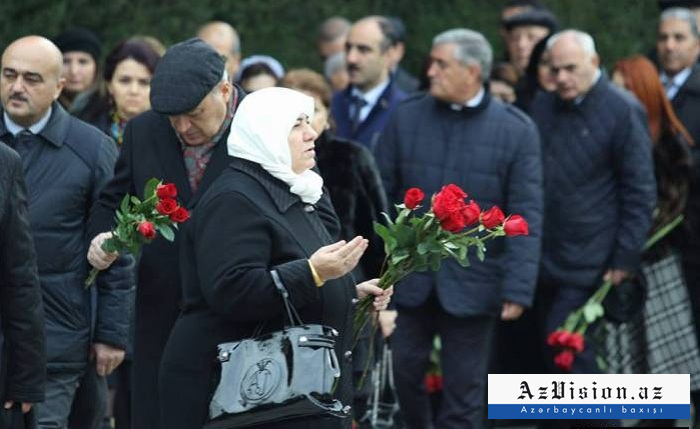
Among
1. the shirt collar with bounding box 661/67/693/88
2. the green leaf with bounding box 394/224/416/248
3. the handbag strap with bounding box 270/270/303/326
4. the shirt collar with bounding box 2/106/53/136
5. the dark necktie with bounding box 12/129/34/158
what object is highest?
the shirt collar with bounding box 661/67/693/88

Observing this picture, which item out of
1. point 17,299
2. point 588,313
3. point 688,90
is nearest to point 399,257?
point 17,299

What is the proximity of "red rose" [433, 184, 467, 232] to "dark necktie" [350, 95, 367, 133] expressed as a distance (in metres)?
5.15

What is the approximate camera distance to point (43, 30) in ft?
41.4

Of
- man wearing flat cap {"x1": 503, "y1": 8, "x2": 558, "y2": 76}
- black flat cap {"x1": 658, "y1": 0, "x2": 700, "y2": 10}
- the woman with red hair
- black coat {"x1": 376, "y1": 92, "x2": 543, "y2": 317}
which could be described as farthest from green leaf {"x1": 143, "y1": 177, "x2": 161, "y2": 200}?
black flat cap {"x1": 658, "y1": 0, "x2": 700, "y2": 10}

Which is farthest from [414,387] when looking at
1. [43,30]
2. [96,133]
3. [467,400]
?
[43,30]

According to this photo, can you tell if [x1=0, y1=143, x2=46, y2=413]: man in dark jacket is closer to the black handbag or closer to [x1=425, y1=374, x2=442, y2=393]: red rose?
the black handbag

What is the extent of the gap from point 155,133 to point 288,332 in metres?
1.51

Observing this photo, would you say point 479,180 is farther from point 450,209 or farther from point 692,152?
point 450,209

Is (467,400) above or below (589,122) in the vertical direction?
below

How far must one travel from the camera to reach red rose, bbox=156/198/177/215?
7.28 m

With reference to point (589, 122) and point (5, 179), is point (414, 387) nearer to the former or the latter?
point (589, 122)

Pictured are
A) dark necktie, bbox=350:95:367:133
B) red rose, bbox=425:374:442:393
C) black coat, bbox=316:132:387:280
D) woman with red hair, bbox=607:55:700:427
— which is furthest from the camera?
dark necktie, bbox=350:95:367:133

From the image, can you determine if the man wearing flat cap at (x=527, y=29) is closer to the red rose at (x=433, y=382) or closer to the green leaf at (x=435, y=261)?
the red rose at (x=433, y=382)

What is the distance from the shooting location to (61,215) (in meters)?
8.11
